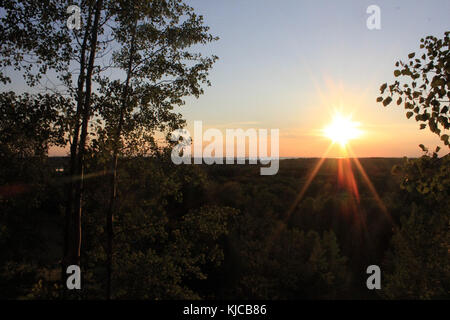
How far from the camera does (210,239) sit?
56.2ft

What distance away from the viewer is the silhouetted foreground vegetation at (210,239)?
9.62 metres

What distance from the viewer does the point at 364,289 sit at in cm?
Answer: 3625

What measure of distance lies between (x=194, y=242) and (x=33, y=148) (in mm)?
5209

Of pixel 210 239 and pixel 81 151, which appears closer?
pixel 81 151

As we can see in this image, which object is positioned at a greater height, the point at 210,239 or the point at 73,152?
the point at 73,152

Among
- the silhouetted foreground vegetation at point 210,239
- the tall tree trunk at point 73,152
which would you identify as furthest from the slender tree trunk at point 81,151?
the silhouetted foreground vegetation at point 210,239

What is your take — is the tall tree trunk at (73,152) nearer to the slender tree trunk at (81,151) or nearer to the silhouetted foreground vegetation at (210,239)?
the slender tree trunk at (81,151)

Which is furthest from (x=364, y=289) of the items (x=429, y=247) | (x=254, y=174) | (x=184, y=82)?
(x=254, y=174)

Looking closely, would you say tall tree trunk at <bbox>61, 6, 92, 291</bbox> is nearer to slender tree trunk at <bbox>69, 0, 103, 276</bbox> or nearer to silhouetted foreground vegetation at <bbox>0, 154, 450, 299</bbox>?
slender tree trunk at <bbox>69, 0, 103, 276</bbox>

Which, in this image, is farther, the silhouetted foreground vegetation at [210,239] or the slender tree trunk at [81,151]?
the silhouetted foreground vegetation at [210,239]

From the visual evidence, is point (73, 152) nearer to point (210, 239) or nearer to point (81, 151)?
point (81, 151)

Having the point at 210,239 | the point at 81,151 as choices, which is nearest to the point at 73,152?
the point at 81,151

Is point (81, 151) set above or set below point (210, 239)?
above

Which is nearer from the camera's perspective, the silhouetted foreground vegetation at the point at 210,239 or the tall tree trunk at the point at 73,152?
the tall tree trunk at the point at 73,152
